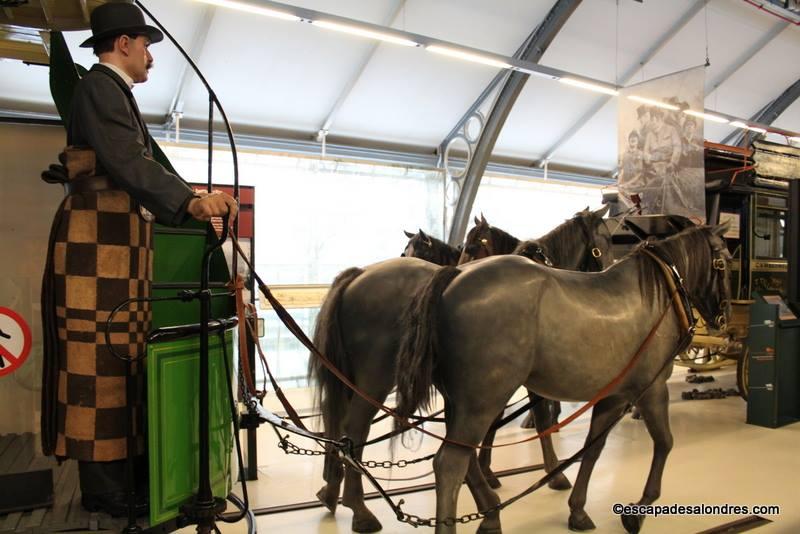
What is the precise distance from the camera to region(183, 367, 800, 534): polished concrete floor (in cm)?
304

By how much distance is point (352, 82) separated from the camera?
6.79 metres

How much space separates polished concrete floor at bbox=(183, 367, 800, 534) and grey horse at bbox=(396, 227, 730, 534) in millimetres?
462

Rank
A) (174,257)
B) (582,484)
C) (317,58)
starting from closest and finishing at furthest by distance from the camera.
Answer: (174,257), (582,484), (317,58)

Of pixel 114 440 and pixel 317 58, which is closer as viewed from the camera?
pixel 114 440

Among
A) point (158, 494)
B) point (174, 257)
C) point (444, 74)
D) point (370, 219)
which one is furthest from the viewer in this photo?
point (370, 219)

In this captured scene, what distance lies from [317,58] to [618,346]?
5033mm

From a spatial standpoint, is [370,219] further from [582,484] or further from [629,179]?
[582,484]

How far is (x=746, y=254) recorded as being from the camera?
529 cm

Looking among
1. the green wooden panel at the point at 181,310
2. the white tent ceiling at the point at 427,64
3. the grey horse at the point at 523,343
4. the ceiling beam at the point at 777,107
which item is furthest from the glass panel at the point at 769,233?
the ceiling beam at the point at 777,107

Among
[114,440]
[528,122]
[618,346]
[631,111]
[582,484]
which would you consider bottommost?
[582,484]

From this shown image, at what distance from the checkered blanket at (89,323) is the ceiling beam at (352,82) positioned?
17.2 ft

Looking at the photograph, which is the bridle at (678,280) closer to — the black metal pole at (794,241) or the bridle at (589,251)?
the bridle at (589,251)

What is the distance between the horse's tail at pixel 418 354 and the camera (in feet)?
7.68

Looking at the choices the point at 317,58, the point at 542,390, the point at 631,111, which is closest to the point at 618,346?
the point at 542,390
